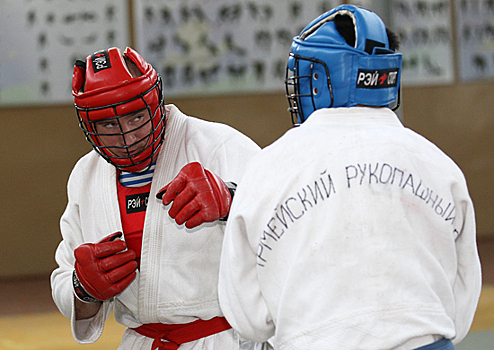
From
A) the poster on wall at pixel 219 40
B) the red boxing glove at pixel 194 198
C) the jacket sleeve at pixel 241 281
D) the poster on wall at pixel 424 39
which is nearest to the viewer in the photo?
the jacket sleeve at pixel 241 281

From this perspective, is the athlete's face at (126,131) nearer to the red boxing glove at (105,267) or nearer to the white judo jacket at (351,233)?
the red boxing glove at (105,267)

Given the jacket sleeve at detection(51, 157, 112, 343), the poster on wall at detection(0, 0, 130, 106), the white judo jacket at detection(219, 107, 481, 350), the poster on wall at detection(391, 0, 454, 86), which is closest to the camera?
the white judo jacket at detection(219, 107, 481, 350)

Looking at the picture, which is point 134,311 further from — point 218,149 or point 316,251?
point 316,251

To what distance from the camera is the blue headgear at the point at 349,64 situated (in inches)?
53.4

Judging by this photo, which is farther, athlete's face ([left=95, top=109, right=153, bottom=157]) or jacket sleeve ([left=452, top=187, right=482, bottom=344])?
athlete's face ([left=95, top=109, right=153, bottom=157])

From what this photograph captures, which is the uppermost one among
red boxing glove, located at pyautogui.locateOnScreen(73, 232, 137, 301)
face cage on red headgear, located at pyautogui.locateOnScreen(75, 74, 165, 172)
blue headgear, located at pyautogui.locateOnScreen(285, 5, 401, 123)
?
blue headgear, located at pyautogui.locateOnScreen(285, 5, 401, 123)

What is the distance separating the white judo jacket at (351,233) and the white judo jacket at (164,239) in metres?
0.63

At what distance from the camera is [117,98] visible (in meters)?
1.90

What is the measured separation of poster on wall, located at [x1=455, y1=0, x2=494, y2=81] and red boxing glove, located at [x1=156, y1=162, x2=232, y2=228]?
5.54 meters

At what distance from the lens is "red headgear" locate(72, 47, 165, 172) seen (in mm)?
1900

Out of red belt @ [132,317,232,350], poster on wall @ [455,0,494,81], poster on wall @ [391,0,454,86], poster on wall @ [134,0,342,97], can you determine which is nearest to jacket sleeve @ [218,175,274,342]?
red belt @ [132,317,232,350]

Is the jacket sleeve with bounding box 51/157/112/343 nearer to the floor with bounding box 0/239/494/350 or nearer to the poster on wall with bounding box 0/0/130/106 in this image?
the floor with bounding box 0/239/494/350

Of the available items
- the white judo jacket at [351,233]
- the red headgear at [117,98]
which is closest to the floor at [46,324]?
the red headgear at [117,98]

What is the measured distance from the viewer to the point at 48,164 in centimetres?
571
